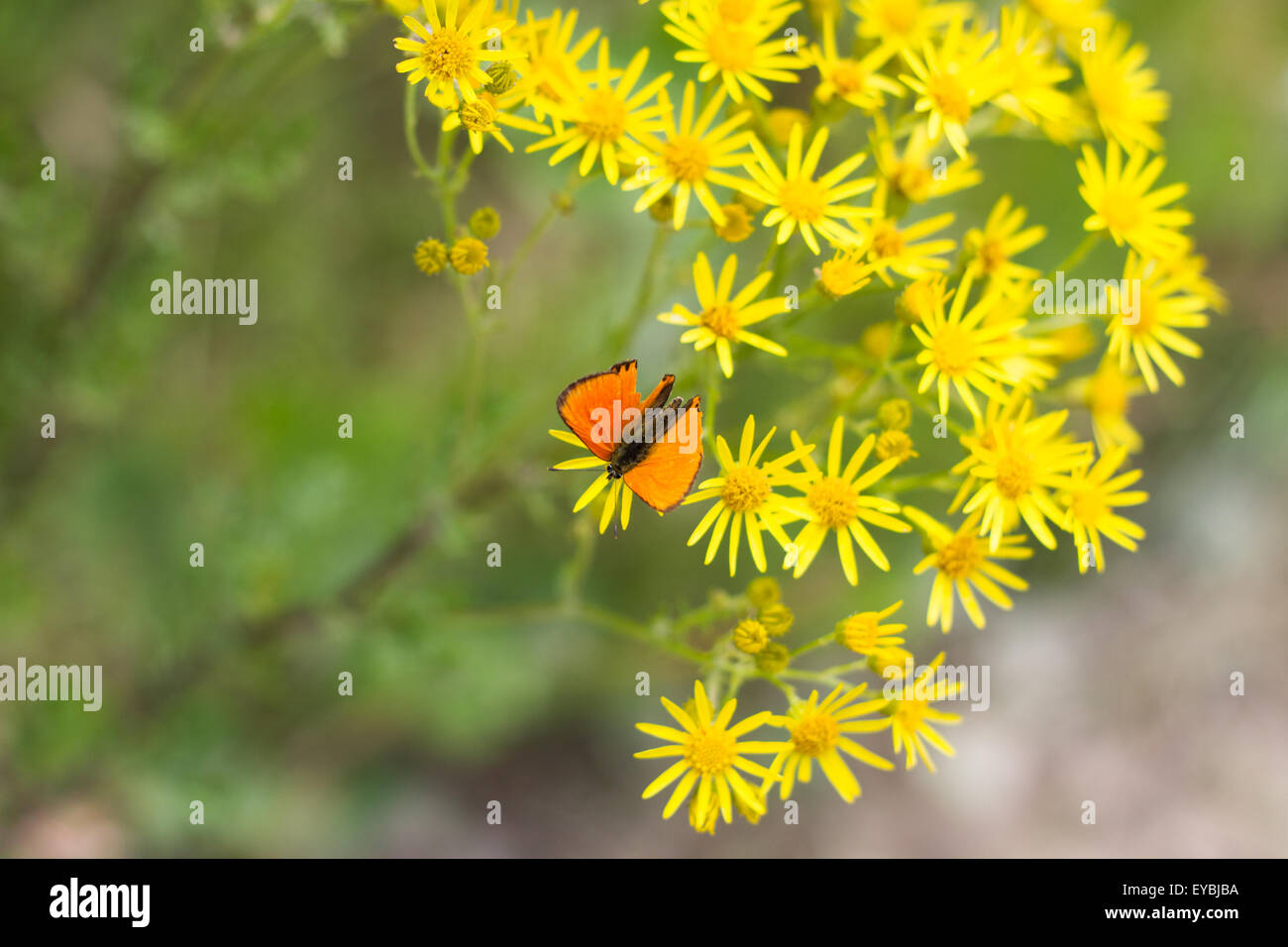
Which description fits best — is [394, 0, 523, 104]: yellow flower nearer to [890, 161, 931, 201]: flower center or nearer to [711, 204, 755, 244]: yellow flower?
[711, 204, 755, 244]: yellow flower

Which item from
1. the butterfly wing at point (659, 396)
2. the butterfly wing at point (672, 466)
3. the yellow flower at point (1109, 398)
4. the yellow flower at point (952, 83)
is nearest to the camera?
the butterfly wing at point (672, 466)

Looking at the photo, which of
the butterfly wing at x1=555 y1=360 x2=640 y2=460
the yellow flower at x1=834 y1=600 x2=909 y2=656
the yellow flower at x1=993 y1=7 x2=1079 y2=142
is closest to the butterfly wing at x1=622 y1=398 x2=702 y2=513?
the butterfly wing at x1=555 y1=360 x2=640 y2=460

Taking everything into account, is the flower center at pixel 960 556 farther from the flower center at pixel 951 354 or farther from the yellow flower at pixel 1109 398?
the yellow flower at pixel 1109 398

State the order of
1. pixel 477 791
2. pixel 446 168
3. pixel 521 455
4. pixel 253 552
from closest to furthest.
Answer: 1. pixel 446 168
2. pixel 521 455
3. pixel 253 552
4. pixel 477 791

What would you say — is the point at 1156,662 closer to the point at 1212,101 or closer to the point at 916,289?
the point at 1212,101

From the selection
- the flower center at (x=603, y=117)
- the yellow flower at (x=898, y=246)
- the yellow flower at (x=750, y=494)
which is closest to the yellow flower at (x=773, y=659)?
the yellow flower at (x=750, y=494)

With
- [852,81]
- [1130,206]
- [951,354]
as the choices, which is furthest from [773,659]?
[1130,206]
